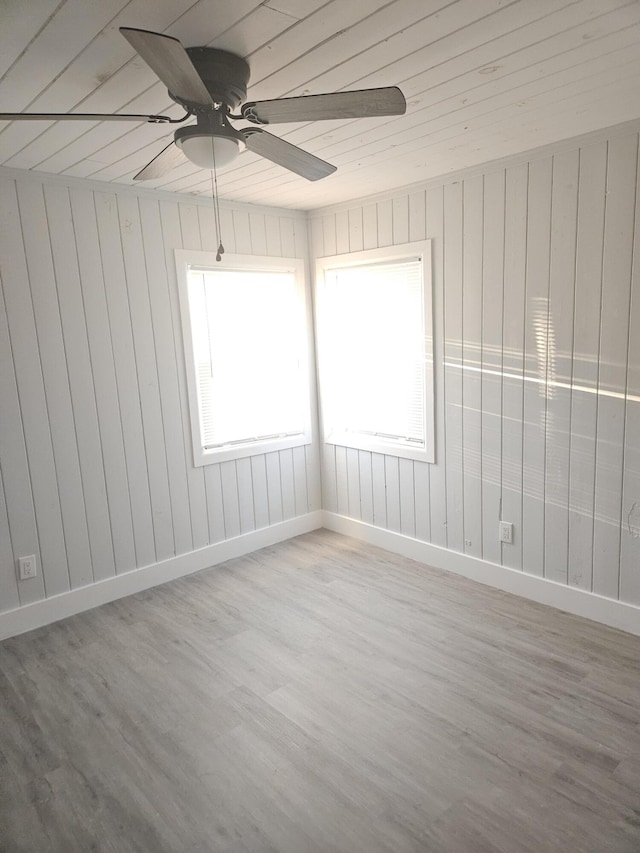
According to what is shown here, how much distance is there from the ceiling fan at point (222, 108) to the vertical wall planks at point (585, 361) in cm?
144

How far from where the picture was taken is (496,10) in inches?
60.0

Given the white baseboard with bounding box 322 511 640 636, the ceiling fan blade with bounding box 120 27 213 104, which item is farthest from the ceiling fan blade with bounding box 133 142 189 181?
the white baseboard with bounding box 322 511 640 636

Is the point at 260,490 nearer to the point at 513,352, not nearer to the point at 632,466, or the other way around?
the point at 513,352

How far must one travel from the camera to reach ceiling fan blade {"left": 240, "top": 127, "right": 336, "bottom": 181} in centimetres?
174

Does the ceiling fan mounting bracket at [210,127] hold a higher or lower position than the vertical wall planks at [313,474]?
higher

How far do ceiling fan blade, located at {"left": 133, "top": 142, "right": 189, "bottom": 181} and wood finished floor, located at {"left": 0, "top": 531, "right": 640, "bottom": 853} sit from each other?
213 centimetres

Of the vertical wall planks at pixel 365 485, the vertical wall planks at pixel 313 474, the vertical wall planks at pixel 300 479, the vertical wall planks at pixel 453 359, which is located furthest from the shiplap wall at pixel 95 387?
the vertical wall planks at pixel 453 359

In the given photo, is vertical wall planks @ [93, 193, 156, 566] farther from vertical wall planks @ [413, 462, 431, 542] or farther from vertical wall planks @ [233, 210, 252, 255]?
vertical wall planks @ [413, 462, 431, 542]

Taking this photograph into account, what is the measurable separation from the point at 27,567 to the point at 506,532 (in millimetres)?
2640

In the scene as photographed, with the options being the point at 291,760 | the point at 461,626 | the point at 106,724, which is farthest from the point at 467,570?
the point at 106,724

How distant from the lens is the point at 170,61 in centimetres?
131

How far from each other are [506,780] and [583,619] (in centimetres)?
125

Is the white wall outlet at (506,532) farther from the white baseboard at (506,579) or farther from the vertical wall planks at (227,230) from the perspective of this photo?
the vertical wall planks at (227,230)

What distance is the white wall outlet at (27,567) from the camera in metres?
3.00
